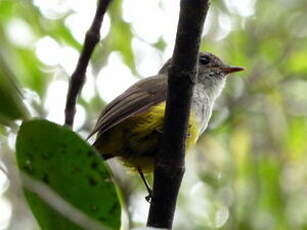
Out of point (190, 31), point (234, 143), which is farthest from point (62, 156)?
point (234, 143)

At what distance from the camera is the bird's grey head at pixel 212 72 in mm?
5098

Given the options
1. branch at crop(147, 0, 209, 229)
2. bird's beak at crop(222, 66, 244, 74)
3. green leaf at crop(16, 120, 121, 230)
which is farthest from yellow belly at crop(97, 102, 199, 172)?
green leaf at crop(16, 120, 121, 230)

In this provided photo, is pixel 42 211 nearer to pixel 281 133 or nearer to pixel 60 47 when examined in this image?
pixel 60 47

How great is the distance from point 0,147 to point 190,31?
899 millimetres

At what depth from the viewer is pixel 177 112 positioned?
7.35 feet

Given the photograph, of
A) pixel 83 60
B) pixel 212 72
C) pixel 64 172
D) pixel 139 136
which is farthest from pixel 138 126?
pixel 64 172

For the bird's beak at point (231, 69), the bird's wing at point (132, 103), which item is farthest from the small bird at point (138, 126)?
the bird's beak at point (231, 69)

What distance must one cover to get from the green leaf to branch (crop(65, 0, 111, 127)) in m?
0.89

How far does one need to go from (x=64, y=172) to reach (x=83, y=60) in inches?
36.6

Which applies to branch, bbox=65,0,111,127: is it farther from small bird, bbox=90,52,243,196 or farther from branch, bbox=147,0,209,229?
small bird, bbox=90,52,243,196

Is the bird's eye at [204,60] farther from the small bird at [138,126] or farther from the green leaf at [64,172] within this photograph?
the green leaf at [64,172]

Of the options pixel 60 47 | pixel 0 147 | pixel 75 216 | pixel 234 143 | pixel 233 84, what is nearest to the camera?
pixel 75 216

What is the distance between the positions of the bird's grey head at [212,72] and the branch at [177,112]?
265 cm

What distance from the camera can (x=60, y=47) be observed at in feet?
14.8
